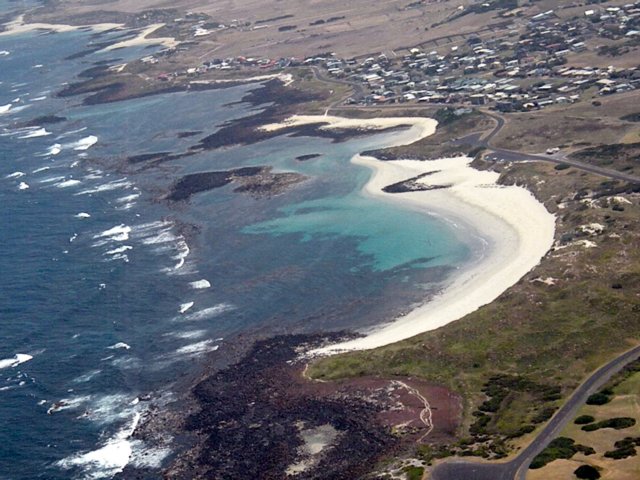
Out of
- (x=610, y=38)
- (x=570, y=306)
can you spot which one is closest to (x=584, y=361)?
(x=570, y=306)

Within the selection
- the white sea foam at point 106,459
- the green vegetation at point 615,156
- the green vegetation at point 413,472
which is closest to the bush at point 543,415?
the green vegetation at point 413,472

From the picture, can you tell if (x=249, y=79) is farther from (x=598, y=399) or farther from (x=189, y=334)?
(x=598, y=399)

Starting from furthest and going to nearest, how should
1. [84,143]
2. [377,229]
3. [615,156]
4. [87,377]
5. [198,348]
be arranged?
[84,143] < [615,156] < [377,229] < [198,348] < [87,377]

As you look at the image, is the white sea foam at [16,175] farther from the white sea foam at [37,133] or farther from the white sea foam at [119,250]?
the white sea foam at [119,250]

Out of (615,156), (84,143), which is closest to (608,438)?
(615,156)

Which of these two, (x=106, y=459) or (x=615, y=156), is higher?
(x=615, y=156)

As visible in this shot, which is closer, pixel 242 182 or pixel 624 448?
pixel 624 448
